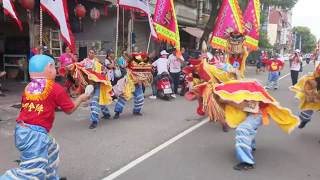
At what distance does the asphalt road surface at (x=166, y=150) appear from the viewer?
5.87m

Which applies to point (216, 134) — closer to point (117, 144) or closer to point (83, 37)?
point (117, 144)

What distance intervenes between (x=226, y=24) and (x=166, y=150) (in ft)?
20.8

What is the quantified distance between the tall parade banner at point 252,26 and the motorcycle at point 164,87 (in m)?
2.71

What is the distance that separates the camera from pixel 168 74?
13.9m

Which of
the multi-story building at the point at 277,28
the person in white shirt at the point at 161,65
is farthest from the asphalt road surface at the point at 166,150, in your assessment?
the multi-story building at the point at 277,28

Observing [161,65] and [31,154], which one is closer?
[31,154]

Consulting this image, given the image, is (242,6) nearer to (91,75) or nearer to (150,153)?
(91,75)

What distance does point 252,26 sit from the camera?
13.8m

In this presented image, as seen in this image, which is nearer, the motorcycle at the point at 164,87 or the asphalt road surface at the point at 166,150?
the asphalt road surface at the point at 166,150

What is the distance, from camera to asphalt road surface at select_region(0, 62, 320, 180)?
587 centimetres

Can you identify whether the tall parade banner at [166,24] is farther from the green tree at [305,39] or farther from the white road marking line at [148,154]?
the green tree at [305,39]

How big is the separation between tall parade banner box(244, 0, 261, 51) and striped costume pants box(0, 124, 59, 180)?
9.54 meters

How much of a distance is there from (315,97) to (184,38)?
23.5 metres

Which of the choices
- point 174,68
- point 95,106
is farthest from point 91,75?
point 174,68
